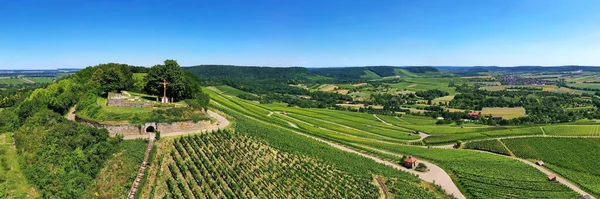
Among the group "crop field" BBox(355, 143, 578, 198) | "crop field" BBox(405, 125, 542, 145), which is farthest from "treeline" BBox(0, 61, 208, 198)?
"crop field" BBox(405, 125, 542, 145)

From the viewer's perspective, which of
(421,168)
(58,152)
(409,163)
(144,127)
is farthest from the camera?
(409,163)

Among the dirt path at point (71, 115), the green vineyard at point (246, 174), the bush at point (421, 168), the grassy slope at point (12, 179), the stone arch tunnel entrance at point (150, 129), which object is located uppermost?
the dirt path at point (71, 115)

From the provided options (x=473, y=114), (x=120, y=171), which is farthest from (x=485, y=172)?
(x=473, y=114)

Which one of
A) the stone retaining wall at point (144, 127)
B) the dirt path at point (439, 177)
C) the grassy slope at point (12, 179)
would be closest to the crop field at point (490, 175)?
the dirt path at point (439, 177)

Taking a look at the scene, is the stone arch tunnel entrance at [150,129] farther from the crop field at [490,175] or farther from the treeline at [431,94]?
the treeline at [431,94]

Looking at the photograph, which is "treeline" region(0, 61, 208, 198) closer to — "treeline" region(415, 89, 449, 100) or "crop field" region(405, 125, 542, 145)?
"crop field" region(405, 125, 542, 145)

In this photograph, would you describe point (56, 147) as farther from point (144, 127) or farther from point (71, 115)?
point (71, 115)

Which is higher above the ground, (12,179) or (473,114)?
(12,179)

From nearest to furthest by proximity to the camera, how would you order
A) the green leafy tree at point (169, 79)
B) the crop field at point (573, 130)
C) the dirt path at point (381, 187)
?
the dirt path at point (381, 187) < the green leafy tree at point (169, 79) < the crop field at point (573, 130)
